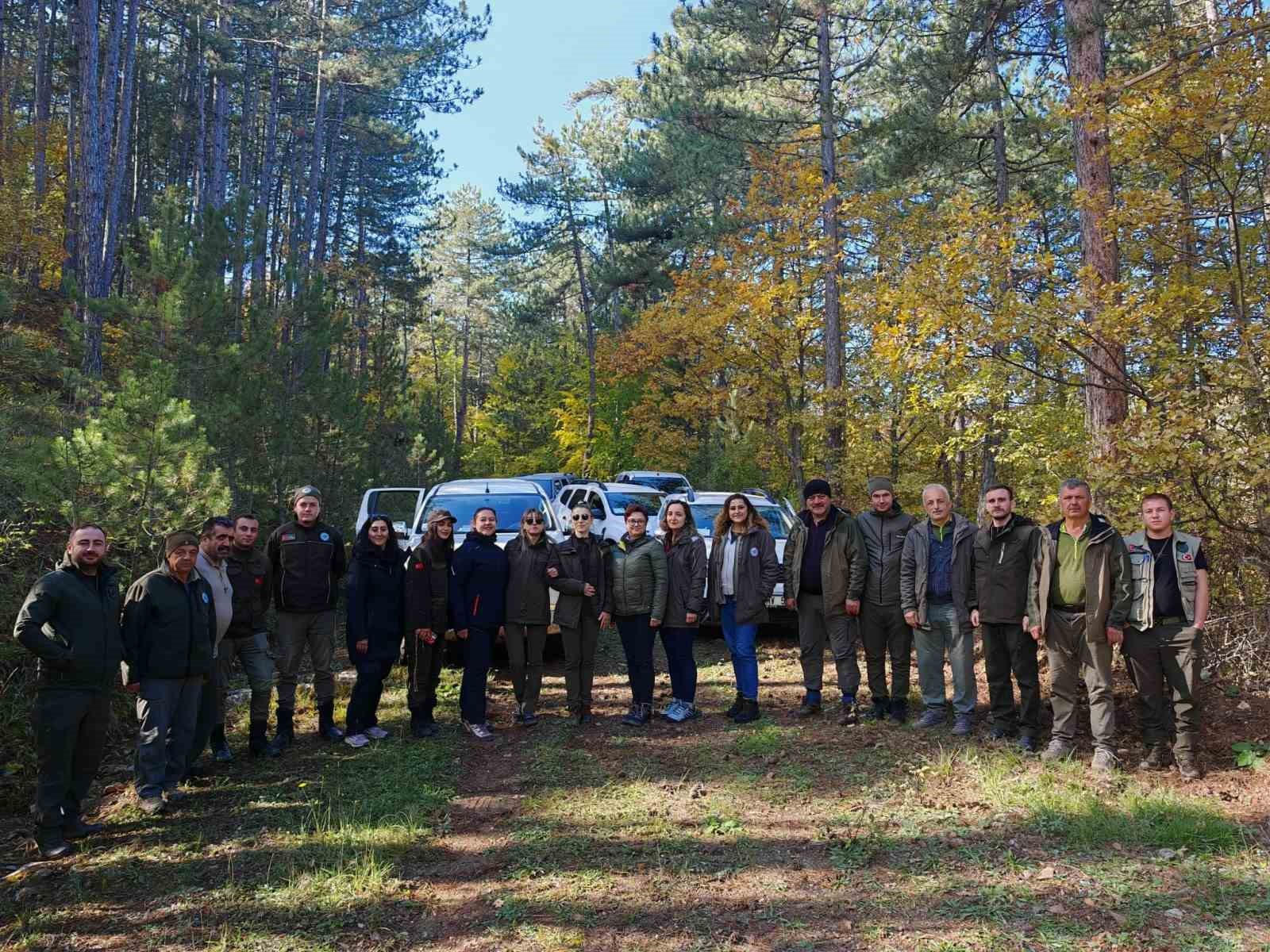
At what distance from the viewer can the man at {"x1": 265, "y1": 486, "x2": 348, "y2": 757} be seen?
6.52 m

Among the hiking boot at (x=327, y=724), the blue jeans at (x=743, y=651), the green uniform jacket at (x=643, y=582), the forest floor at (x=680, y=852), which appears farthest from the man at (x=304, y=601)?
the blue jeans at (x=743, y=651)

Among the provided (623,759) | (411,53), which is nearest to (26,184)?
(411,53)

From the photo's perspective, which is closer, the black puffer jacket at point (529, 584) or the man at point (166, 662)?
the man at point (166, 662)

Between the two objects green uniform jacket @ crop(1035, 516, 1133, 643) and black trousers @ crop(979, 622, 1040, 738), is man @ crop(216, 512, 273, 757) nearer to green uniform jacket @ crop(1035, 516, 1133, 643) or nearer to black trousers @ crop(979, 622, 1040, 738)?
black trousers @ crop(979, 622, 1040, 738)

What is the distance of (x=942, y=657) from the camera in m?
6.68

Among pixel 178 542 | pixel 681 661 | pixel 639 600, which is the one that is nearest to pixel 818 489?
pixel 639 600

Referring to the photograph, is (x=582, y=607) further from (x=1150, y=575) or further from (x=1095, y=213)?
(x=1095, y=213)

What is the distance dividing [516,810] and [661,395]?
19.8 metres

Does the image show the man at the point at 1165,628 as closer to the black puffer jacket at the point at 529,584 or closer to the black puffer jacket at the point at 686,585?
the black puffer jacket at the point at 686,585

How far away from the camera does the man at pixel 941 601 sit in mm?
6398

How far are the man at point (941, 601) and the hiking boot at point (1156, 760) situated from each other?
117cm

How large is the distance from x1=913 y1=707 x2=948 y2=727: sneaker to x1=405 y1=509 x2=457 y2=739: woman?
3.88m

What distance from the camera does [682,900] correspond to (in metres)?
4.06

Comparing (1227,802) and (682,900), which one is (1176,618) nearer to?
(1227,802)
